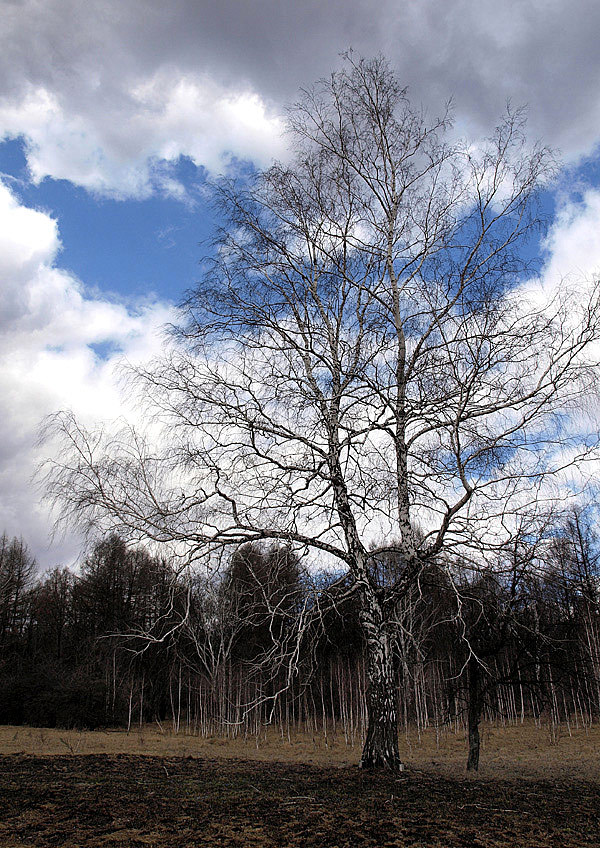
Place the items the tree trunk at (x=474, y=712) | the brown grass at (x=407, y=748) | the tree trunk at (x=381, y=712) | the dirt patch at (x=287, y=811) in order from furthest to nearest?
the brown grass at (x=407, y=748)
the tree trunk at (x=474, y=712)
the tree trunk at (x=381, y=712)
the dirt patch at (x=287, y=811)

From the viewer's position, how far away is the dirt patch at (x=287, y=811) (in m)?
4.23

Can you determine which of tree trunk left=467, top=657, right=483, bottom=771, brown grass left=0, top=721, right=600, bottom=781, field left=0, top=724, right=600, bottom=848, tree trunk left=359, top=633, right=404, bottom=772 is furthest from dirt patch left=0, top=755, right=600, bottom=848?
brown grass left=0, top=721, right=600, bottom=781

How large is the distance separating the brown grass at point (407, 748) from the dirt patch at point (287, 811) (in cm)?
678

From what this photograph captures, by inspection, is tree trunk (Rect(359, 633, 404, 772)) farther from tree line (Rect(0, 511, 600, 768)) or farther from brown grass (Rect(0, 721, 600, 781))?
brown grass (Rect(0, 721, 600, 781))

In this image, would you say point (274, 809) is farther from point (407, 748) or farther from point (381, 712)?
point (407, 748)

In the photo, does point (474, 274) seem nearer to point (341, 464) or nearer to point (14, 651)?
point (341, 464)

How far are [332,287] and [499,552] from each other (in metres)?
5.61

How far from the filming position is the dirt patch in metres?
4.23

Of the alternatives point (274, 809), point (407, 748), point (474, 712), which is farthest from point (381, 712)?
point (407, 748)

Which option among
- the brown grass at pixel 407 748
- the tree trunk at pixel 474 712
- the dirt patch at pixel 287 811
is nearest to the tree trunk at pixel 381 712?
the dirt patch at pixel 287 811

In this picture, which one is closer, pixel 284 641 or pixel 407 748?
pixel 284 641

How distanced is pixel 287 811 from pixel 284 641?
306 cm

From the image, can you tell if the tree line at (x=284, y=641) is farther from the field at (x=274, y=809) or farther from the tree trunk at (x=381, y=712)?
the field at (x=274, y=809)

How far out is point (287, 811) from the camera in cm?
521
